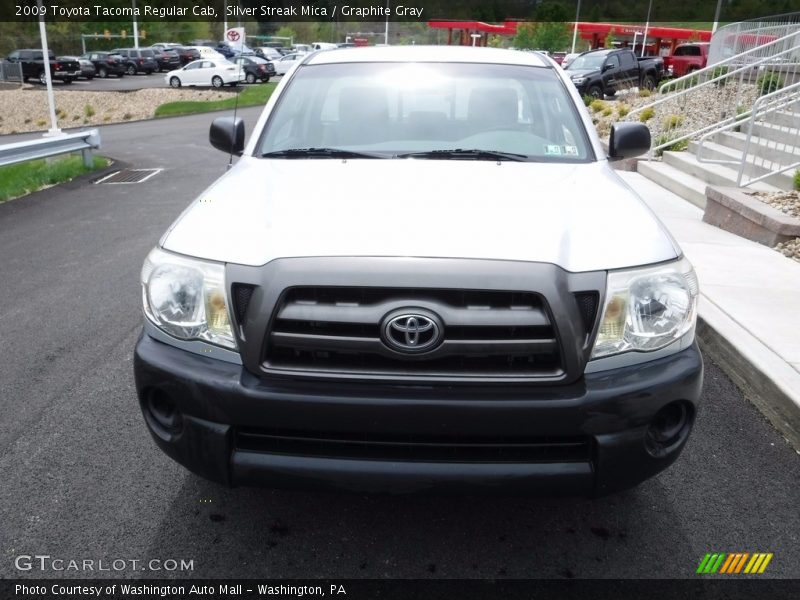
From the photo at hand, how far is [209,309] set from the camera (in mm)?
2432

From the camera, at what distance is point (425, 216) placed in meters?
2.57

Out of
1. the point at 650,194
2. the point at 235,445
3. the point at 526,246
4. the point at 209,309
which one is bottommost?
the point at 650,194

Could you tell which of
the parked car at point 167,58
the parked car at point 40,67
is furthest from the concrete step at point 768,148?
the parked car at point 167,58

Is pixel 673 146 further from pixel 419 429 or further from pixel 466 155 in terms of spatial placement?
pixel 419 429

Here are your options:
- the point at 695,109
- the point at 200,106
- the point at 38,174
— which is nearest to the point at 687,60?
the point at 695,109

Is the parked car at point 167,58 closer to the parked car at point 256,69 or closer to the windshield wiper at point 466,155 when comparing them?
the parked car at point 256,69

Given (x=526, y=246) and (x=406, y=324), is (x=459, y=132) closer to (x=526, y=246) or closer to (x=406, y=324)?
(x=526, y=246)

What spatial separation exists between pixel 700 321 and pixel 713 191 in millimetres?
3763

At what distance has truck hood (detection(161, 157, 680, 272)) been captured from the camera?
2.38 metres

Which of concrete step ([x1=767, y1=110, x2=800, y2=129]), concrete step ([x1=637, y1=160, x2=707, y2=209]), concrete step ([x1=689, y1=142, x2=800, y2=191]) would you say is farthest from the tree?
concrete step ([x1=767, y1=110, x2=800, y2=129])

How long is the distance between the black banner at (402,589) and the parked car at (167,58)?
53830mm

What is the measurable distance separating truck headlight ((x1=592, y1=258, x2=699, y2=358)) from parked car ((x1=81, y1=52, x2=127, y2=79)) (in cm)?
5093

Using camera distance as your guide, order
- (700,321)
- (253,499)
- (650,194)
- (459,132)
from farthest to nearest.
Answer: (650,194)
(700,321)
(459,132)
(253,499)

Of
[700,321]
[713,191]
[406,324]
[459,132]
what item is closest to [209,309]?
[406,324]
